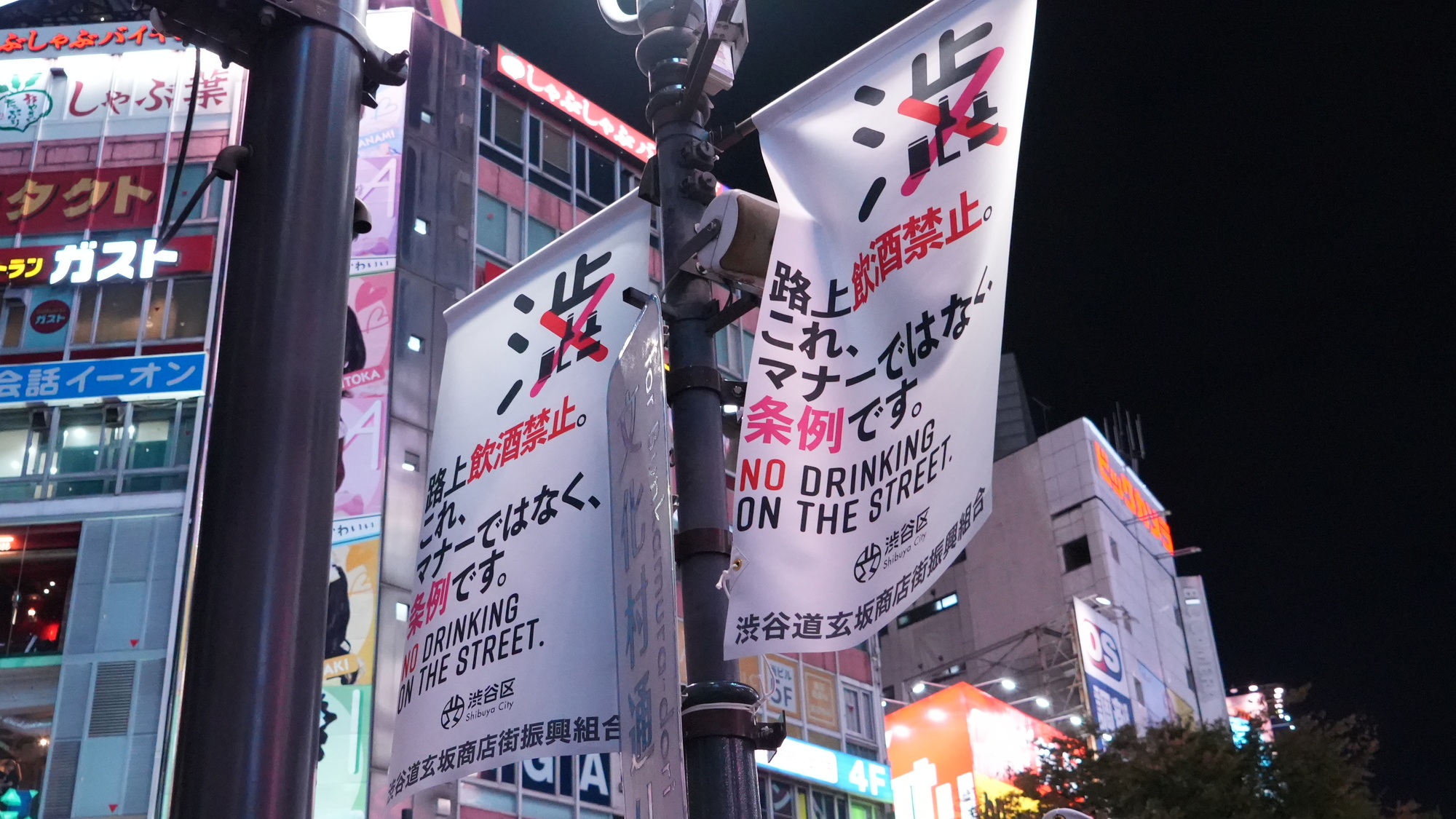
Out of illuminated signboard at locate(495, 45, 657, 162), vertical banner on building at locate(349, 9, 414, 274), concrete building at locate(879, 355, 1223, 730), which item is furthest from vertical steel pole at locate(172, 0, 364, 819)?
concrete building at locate(879, 355, 1223, 730)

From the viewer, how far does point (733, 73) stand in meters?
6.39

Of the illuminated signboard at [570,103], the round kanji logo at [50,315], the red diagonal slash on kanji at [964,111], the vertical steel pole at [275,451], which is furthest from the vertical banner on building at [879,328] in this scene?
the illuminated signboard at [570,103]

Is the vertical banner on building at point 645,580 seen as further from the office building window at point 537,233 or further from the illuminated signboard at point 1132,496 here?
the illuminated signboard at point 1132,496

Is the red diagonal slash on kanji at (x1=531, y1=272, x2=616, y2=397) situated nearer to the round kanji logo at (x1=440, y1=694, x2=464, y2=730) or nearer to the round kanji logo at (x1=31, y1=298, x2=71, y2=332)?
the round kanji logo at (x1=440, y1=694, x2=464, y2=730)

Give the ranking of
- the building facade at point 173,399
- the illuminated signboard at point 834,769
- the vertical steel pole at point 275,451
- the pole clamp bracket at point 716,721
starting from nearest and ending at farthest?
the vertical steel pole at point 275,451
the pole clamp bracket at point 716,721
the building facade at point 173,399
the illuminated signboard at point 834,769

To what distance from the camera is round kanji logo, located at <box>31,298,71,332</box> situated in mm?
27344

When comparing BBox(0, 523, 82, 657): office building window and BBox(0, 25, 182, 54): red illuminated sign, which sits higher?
BBox(0, 25, 182, 54): red illuminated sign

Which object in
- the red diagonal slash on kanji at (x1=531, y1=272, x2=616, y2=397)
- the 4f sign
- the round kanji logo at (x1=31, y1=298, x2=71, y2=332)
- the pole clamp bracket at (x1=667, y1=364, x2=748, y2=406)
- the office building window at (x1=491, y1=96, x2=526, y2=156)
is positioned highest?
the office building window at (x1=491, y1=96, x2=526, y2=156)

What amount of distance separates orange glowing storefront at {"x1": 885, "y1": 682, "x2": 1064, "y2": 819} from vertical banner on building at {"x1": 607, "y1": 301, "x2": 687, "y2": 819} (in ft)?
129

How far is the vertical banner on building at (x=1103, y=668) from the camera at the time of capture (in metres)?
50.8

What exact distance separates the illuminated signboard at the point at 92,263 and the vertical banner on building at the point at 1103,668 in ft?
116

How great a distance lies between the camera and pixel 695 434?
570 cm

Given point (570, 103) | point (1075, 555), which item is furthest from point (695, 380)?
point (1075, 555)

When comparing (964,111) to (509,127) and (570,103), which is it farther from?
(570,103)
